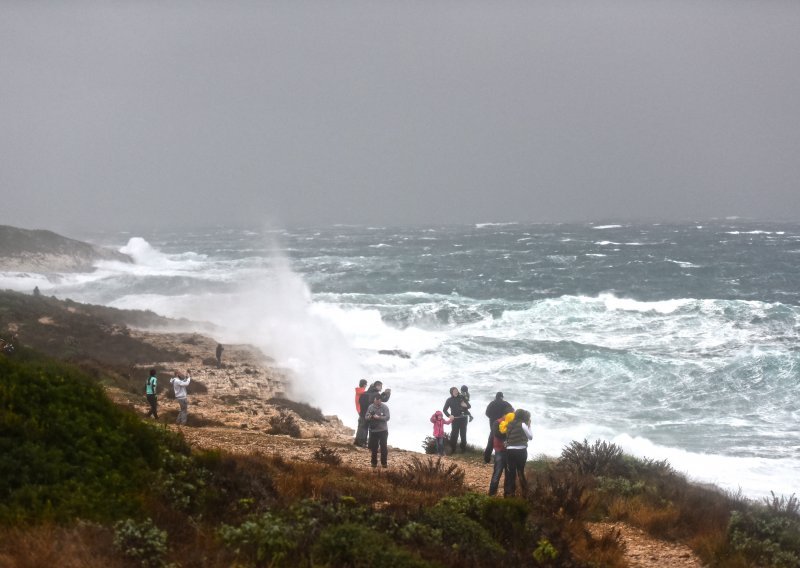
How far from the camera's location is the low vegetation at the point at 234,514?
5312mm

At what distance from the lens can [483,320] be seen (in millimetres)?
38344

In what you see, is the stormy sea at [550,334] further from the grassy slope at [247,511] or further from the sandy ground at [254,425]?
the grassy slope at [247,511]

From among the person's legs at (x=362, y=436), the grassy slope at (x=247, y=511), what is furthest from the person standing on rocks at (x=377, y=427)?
the grassy slope at (x=247, y=511)

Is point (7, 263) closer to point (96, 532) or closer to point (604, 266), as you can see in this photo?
point (604, 266)

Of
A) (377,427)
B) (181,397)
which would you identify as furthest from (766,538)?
(181,397)

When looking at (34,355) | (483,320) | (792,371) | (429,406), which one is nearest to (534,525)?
(34,355)

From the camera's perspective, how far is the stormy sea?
2006cm

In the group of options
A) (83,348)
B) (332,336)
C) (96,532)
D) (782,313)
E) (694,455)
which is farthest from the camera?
(782,313)

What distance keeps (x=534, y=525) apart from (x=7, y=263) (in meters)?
61.8

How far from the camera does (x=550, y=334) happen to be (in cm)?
3419

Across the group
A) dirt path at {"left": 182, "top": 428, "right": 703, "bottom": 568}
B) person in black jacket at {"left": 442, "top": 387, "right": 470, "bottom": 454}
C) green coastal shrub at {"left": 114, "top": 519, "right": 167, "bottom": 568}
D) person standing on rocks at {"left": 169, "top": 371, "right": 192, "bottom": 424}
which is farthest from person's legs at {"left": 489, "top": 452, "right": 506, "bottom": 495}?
person standing on rocks at {"left": 169, "top": 371, "right": 192, "bottom": 424}

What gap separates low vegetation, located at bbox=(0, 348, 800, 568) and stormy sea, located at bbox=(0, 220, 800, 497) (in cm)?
817

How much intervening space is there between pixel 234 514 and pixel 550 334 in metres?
29.3

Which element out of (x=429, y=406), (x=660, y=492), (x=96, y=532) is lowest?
(x=429, y=406)
